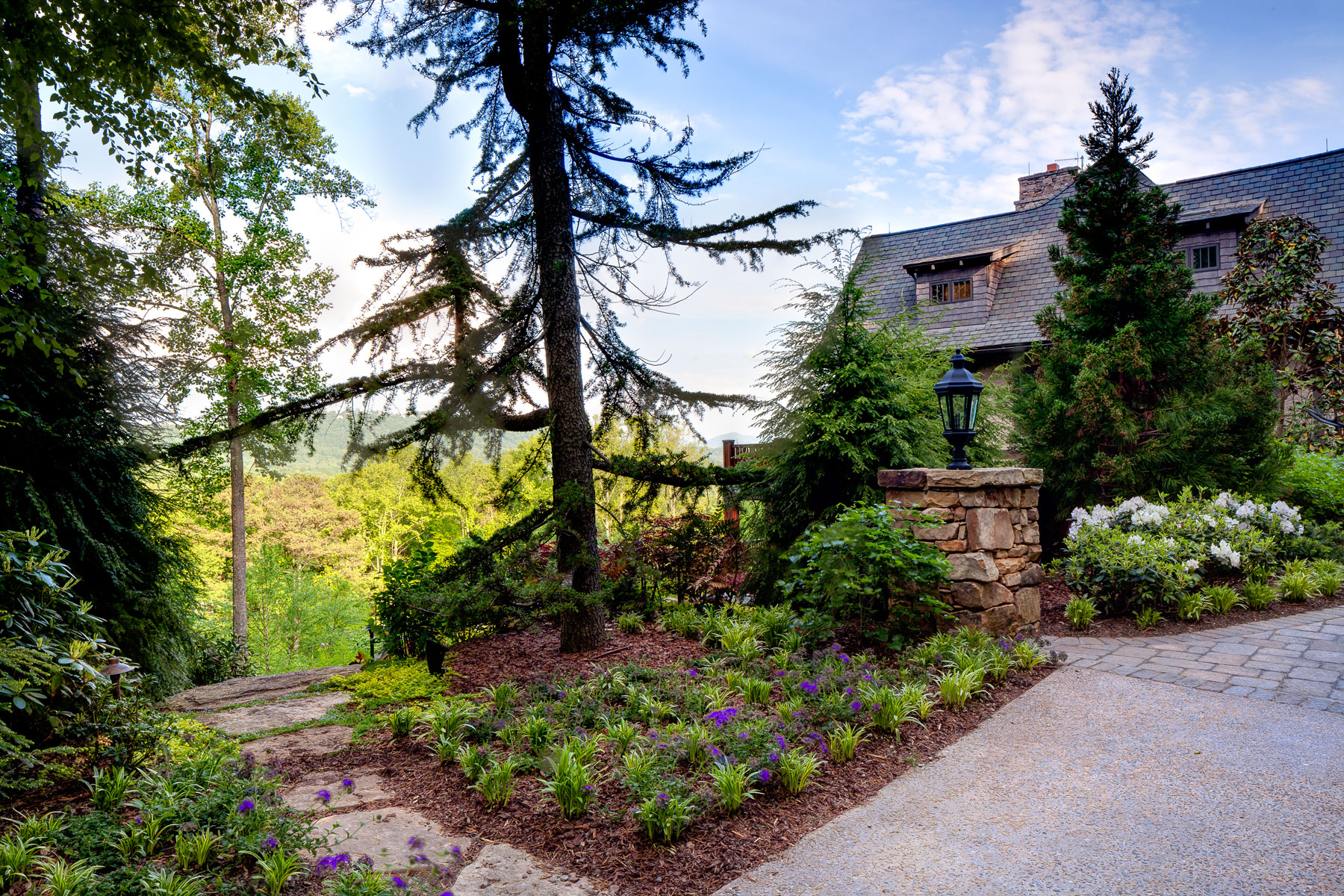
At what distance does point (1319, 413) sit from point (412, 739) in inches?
504

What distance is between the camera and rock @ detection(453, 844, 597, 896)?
216 centimetres

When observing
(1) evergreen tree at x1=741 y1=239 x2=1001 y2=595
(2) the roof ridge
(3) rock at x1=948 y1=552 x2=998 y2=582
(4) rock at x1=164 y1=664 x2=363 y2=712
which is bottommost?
(4) rock at x1=164 y1=664 x2=363 y2=712

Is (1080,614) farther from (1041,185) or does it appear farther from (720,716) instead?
(1041,185)

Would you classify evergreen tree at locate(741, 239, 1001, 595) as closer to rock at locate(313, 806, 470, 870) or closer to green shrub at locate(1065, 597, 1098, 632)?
green shrub at locate(1065, 597, 1098, 632)

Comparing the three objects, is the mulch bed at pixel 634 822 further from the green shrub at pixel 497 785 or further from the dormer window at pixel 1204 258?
the dormer window at pixel 1204 258

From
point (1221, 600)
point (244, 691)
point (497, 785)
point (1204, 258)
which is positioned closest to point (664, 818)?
point (497, 785)

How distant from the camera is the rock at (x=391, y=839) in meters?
2.32

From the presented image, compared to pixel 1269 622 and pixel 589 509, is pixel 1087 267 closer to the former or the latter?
pixel 1269 622

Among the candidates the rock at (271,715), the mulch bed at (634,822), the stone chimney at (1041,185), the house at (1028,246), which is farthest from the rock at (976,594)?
the stone chimney at (1041,185)

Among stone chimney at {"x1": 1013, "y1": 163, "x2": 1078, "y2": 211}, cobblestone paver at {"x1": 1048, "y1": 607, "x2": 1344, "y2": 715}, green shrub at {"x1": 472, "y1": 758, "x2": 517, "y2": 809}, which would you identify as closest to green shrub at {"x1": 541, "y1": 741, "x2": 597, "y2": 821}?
green shrub at {"x1": 472, "y1": 758, "x2": 517, "y2": 809}

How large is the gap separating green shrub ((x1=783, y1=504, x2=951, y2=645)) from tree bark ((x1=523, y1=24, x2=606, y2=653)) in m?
1.59

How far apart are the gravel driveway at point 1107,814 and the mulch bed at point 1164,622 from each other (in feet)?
5.10

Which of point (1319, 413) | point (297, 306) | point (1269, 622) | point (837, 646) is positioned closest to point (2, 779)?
point (837, 646)

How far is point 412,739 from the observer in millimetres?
3549
